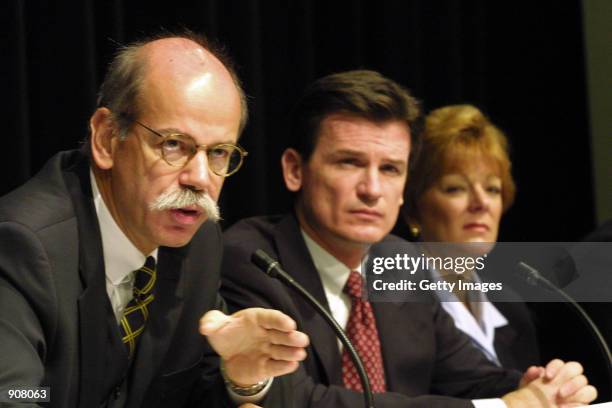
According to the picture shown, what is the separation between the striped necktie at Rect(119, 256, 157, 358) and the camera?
1817mm

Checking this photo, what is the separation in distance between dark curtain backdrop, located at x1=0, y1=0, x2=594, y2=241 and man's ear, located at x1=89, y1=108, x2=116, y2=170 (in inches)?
18.9

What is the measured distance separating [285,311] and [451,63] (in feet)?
4.85

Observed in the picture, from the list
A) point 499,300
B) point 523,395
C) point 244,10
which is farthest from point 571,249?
point 244,10

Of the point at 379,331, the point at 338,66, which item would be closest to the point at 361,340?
the point at 379,331

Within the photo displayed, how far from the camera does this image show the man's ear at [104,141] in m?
1.85

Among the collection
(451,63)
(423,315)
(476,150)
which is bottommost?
(423,315)

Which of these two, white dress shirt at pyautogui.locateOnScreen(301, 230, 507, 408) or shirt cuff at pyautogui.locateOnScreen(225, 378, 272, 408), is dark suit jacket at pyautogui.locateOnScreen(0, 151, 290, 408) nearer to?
shirt cuff at pyautogui.locateOnScreen(225, 378, 272, 408)

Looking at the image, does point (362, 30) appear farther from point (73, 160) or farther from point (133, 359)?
point (133, 359)

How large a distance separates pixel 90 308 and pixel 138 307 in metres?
0.16

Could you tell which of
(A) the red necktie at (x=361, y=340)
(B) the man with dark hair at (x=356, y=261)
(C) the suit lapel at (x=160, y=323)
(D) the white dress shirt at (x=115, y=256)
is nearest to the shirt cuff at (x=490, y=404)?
(B) the man with dark hair at (x=356, y=261)

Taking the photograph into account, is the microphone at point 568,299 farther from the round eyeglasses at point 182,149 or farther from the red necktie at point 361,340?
the round eyeglasses at point 182,149

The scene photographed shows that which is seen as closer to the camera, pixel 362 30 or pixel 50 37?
pixel 50 37

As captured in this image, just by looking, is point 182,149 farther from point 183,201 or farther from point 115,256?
point 115,256

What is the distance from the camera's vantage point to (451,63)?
3268 millimetres
